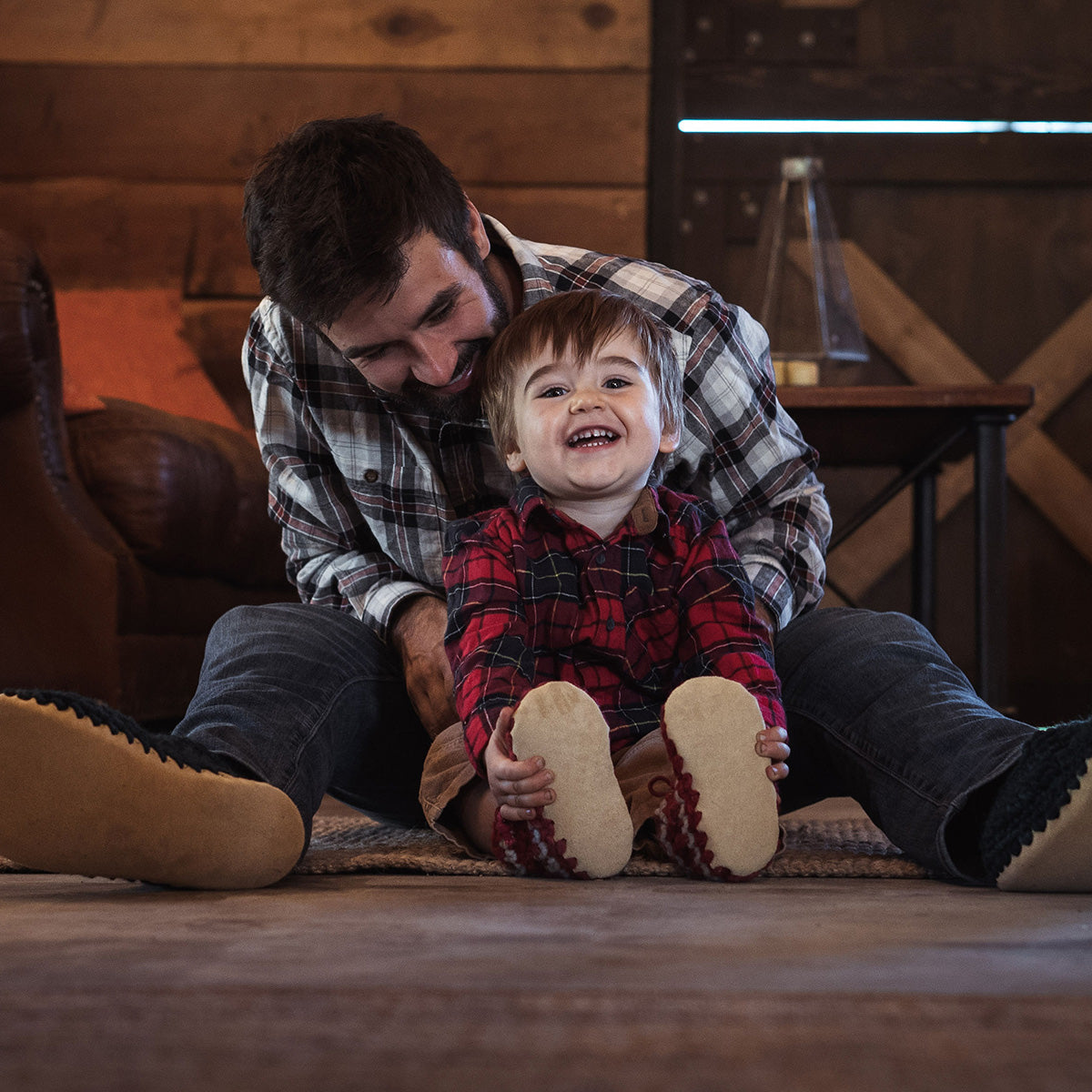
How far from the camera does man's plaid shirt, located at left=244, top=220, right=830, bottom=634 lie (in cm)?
112

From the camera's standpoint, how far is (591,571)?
3.16 ft

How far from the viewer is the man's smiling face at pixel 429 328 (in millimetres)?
1009

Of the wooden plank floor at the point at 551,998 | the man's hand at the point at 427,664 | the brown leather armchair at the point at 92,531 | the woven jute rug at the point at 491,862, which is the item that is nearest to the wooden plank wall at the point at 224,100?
the brown leather armchair at the point at 92,531

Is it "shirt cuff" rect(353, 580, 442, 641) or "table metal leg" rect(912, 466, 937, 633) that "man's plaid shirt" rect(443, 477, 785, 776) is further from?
"table metal leg" rect(912, 466, 937, 633)

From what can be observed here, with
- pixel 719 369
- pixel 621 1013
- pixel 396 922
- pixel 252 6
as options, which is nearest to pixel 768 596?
pixel 719 369

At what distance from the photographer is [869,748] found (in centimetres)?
87

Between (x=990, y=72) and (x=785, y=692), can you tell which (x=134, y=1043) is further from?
(x=990, y=72)

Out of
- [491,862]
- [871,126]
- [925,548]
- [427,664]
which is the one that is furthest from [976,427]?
[871,126]

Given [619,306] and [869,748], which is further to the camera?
[619,306]

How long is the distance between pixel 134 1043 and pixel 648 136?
261cm

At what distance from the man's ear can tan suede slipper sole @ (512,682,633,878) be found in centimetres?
49

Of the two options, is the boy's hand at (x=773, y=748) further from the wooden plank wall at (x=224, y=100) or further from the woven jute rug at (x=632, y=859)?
the wooden plank wall at (x=224, y=100)

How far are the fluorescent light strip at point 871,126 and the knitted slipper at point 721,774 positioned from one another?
223 centimetres

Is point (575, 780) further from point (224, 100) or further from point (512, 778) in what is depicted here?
point (224, 100)
